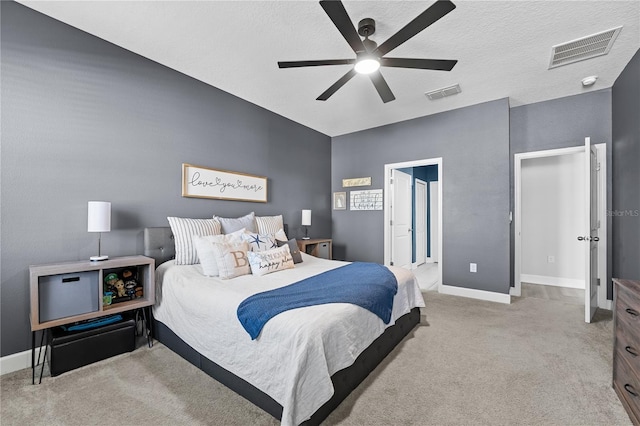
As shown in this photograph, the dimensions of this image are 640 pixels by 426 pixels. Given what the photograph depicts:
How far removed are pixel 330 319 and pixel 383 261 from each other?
3495mm

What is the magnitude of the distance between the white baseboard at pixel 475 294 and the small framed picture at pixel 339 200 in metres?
2.27

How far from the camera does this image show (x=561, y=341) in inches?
98.0

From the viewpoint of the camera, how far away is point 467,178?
3.98m

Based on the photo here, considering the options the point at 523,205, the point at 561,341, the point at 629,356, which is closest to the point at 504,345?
the point at 561,341

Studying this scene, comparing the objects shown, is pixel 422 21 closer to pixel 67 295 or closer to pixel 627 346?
pixel 627 346

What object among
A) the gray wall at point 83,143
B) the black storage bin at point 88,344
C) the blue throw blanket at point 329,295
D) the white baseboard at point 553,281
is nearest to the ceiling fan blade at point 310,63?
the gray wall at point 83,143

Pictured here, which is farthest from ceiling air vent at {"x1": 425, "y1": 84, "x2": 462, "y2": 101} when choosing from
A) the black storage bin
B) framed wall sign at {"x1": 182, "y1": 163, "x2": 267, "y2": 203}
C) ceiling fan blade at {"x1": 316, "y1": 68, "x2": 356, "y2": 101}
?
the black storage bin

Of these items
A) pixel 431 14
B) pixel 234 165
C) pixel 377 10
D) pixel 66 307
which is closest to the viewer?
pixel 431 14

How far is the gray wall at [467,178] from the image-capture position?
3695mm

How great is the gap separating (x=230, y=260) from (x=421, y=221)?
5.47 metres

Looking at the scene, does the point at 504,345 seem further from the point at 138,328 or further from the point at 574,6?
the point at 138,328

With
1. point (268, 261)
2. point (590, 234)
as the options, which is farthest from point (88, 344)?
point (590, 234)

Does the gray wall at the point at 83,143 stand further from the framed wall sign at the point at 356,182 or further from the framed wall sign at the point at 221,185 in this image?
the framed wall sign at the point at 356,182

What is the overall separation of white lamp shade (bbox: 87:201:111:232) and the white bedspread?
0.66 m
